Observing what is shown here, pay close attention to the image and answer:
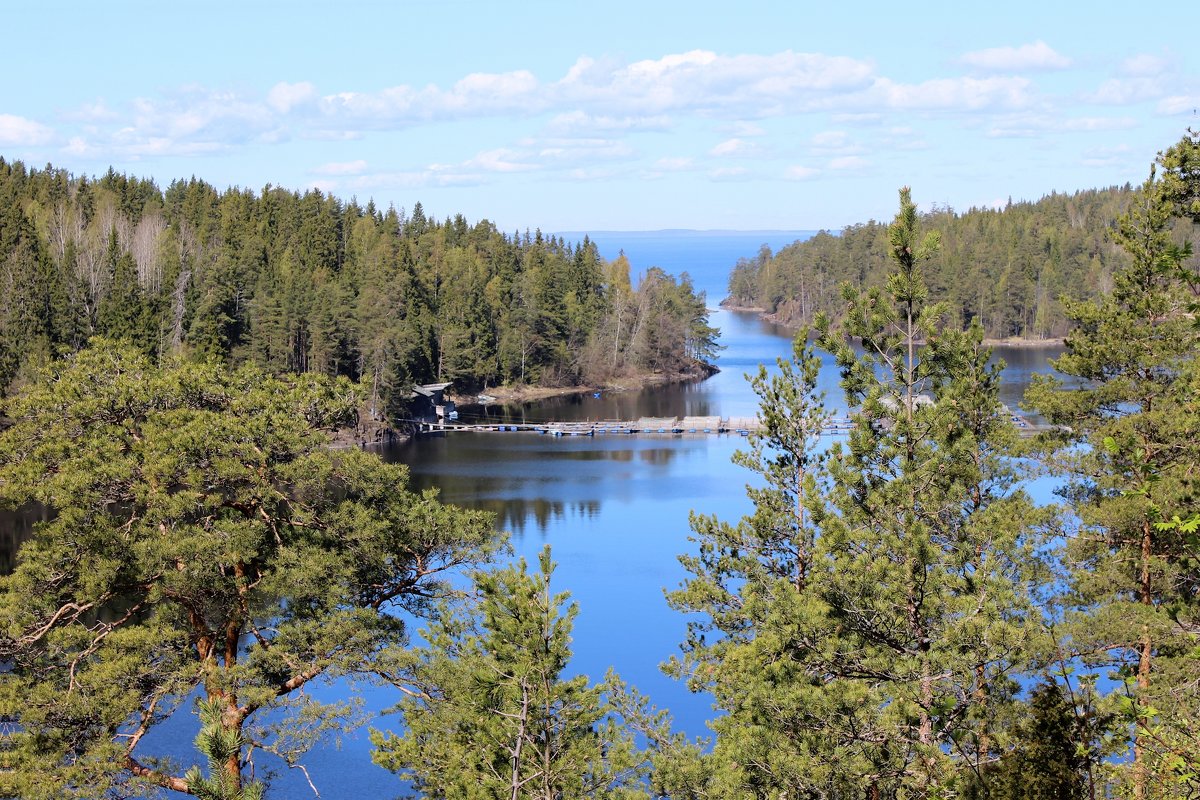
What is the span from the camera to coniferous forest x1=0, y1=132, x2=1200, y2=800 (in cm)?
1064

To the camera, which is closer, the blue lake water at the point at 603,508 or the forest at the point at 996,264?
the blue lake water at the point at 603,508

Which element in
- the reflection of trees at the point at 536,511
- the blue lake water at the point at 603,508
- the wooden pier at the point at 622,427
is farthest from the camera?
the wooden pier at the point at 622,427

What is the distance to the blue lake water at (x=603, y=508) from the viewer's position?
1011 inches

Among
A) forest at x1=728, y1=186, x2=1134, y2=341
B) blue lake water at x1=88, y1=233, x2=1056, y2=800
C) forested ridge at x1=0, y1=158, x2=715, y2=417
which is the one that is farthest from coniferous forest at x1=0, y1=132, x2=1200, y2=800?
forest at x1=728, y1=186, x2=1134, y2=341

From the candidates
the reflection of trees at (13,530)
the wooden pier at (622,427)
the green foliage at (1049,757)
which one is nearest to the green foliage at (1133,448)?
the green foliage at (1049,757)

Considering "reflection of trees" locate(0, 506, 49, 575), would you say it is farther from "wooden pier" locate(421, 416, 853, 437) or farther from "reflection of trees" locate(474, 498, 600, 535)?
"wooden pier" locate(421, 416, 853, 437)

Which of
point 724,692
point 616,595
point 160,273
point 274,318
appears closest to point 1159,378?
point 724,692

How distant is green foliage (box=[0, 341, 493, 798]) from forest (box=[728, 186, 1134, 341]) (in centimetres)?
7152

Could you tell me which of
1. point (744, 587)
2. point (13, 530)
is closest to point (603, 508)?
point (13, 530)

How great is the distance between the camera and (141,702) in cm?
1384

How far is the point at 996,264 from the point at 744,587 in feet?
317

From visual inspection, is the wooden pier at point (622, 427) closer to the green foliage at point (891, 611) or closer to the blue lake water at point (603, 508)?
the blue lake water at point (603, 508)

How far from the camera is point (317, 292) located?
6344 centimetres

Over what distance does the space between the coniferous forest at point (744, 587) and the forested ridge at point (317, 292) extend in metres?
30.5
